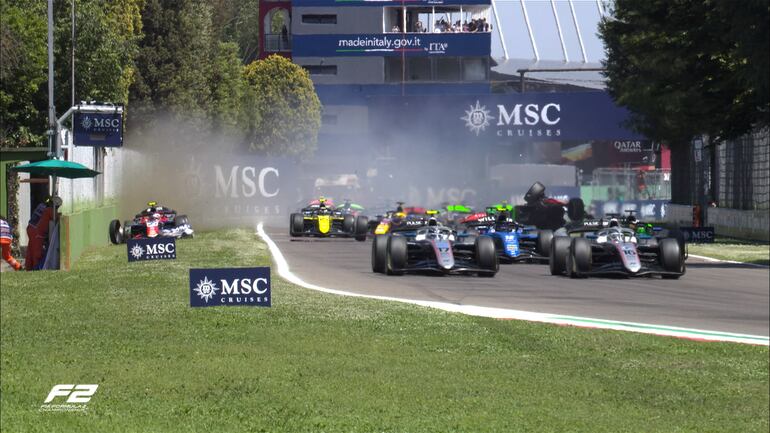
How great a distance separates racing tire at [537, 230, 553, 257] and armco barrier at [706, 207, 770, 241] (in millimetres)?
18150

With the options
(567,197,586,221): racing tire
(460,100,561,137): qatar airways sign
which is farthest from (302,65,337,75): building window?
(460,100,561,137): qatar airways sign

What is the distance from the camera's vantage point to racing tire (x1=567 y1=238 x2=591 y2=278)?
29281 mm

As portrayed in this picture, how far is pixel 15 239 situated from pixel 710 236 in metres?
24.1

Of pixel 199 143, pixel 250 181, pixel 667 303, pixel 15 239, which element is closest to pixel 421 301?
pixel 667 303

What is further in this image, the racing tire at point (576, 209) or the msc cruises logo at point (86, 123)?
the racing tire at point (576, 209)

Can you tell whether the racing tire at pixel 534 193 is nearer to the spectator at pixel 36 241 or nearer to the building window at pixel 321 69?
the spectator at pixel 36 241

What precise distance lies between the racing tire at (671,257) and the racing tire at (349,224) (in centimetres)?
1719

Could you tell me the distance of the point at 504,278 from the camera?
98.5 ft

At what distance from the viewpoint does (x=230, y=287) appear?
15.6 meters

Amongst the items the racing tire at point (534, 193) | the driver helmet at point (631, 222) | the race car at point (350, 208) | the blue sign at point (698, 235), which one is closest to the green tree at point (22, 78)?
the driver helmet at point (631, 222)

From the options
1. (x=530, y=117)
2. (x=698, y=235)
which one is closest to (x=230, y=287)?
(x=698, y=235)

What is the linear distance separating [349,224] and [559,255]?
53.2 ft

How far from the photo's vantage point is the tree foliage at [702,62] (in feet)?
132

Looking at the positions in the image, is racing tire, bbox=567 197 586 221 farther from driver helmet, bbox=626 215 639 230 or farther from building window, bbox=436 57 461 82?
building window, bbox=436 57 461 82
